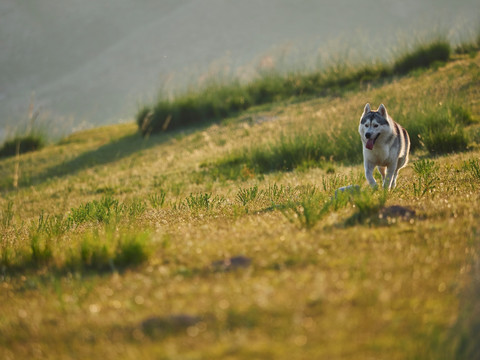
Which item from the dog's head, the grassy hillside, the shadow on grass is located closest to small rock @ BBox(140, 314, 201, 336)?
the grassy hillside

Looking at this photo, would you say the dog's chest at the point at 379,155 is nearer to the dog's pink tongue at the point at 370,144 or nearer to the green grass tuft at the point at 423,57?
the dog's pink tongue at the point at 370,144

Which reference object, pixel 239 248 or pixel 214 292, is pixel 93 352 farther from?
pixel 239 248

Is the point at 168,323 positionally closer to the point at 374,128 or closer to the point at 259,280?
the point at 259,280

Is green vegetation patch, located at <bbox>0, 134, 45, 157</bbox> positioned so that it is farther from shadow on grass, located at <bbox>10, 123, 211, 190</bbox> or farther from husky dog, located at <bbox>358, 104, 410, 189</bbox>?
husky dog, located at <bbox>358, 104, 410, 189</bbox>

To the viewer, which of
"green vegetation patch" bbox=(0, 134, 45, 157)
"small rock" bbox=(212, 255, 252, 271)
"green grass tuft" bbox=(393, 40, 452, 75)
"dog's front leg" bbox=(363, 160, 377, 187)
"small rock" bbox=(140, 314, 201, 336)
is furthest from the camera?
"green vegetation patch" bbox=(0, 134, 45, 157)

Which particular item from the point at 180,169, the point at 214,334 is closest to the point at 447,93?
the point at 180,169

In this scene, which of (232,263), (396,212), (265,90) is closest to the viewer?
(232,263)

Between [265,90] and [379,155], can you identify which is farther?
[265,90]

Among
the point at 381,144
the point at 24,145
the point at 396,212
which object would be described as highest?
the point at 24,145

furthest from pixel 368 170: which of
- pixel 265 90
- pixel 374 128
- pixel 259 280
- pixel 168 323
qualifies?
pixel 265 90

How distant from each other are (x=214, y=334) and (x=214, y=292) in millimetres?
437

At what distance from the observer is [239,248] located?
11.6 feet

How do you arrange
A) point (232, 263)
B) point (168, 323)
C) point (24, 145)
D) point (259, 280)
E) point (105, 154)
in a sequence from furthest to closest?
point (24, 145) < point (105, 154) < point (232, 263) < point (259, 280) < point (168, 323)

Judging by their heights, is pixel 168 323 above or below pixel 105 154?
below
